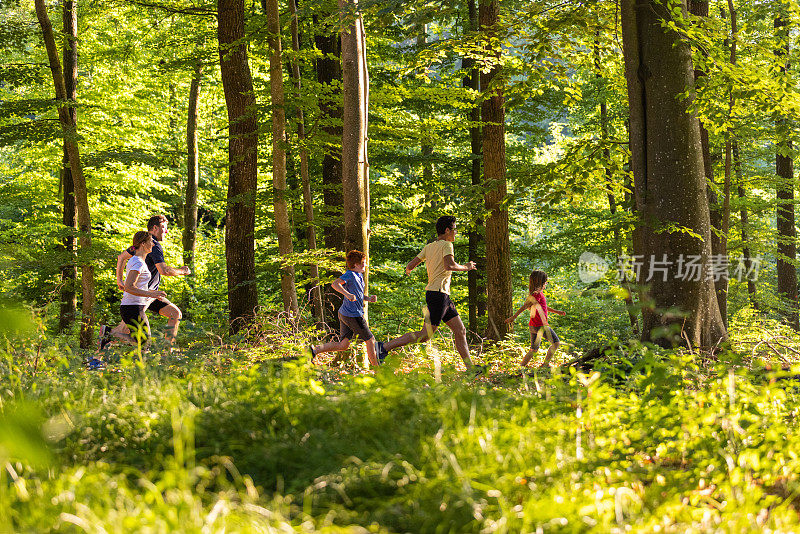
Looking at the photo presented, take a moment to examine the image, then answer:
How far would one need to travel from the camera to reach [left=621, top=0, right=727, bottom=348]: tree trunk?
789cm

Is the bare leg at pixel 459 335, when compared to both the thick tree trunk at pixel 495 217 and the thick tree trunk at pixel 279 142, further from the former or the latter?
the thick tree trunk at pixel 495 217

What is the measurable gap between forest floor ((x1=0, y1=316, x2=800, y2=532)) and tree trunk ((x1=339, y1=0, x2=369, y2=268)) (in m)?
3.54

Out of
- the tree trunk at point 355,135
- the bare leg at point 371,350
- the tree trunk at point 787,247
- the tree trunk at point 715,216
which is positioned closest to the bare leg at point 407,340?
the bare leg at point 371,350

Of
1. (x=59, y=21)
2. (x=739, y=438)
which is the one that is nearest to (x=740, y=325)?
(x=739, y=438)

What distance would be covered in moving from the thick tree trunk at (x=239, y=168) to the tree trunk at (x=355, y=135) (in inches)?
172

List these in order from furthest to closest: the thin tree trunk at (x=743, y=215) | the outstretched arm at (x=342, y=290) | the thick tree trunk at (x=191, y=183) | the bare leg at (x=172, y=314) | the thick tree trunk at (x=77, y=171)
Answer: the thick tree trunk at (x=191, y=183) → the thin tree trunk at (x=743, y=215) → the thick tree trunk at (x=77, y=171) → the bare leg at (x=172, y=314) → the outstretched arm at (x=342, y=290)

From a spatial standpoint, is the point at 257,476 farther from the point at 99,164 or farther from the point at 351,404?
the point at 99,164

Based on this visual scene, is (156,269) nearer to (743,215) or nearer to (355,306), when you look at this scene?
(355,306)

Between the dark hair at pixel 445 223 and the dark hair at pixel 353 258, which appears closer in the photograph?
the dark hair at pixel 353 258

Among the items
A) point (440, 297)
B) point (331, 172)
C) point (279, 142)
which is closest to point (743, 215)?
point (331, 172)

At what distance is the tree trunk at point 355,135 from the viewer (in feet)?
27.6

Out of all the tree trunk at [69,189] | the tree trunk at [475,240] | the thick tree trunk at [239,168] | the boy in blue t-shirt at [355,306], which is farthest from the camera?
the tree trunk at [475,240]

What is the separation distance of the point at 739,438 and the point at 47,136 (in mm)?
12830

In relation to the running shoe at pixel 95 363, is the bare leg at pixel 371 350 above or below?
below
